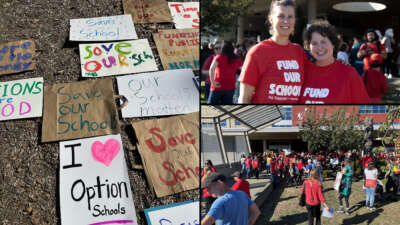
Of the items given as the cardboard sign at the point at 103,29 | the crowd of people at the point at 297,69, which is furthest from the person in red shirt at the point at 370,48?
the cardboard sign at the point at 103,29

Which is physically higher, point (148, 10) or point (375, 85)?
point (148, 10)

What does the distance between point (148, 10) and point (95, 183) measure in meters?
1.27

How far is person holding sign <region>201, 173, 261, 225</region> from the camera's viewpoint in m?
1.72

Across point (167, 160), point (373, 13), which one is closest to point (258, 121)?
point (167, 160)

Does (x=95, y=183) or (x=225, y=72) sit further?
(x=225, y=72)

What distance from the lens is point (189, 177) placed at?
2100mm

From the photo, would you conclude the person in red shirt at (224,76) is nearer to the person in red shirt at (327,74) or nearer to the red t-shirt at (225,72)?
the red t-shirt at (225,72)

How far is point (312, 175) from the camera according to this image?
68.6 inches

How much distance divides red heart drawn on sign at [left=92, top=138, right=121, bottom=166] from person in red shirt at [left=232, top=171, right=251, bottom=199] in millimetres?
713

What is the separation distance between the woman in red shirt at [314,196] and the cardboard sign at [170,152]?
60 centimetres

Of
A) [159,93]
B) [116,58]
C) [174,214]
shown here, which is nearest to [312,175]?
[174,214]

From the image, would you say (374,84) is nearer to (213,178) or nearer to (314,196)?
(314,196)

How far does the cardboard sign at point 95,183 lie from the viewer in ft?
6.64

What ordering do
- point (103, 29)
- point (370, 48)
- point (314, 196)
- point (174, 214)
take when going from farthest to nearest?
point (103, 29) < point (370, 48) < point (174, 214) < point (314, 196)
